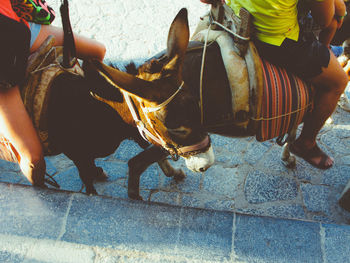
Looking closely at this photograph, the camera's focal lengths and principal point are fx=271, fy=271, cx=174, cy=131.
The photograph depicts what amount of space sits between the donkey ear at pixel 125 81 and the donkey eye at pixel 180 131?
0.89 feet

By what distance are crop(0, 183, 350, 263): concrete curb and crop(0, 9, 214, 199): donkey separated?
0.47 m

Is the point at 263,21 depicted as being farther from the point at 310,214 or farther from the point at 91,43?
the point at 310,214

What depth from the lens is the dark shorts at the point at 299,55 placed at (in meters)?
2.28

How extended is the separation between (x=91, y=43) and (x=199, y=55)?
1.16 meters

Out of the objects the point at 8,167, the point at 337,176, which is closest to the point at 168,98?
the point at 337,176

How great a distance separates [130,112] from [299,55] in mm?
1492

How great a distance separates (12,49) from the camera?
1.91 meters

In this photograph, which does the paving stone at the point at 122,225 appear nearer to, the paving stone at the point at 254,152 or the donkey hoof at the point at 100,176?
the donkey hoof at the point at 100,176

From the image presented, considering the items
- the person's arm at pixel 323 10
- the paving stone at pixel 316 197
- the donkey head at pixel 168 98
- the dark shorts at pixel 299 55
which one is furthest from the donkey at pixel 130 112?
the paving stone at pixel 316 197

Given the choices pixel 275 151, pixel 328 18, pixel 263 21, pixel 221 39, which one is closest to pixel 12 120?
pixel 221 39

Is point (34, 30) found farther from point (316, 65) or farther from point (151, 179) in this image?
point (316, 65)

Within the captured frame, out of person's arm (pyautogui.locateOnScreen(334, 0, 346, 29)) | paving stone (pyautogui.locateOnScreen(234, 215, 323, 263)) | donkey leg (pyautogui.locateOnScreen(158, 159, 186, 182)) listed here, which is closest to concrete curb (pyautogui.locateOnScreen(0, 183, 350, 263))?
paving stone (pyautogui.locateOnScreen(234, 215, 323, 263))

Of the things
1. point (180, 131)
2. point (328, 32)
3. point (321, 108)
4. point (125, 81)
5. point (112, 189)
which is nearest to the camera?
point (125, 81)

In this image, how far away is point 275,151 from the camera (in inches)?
142
